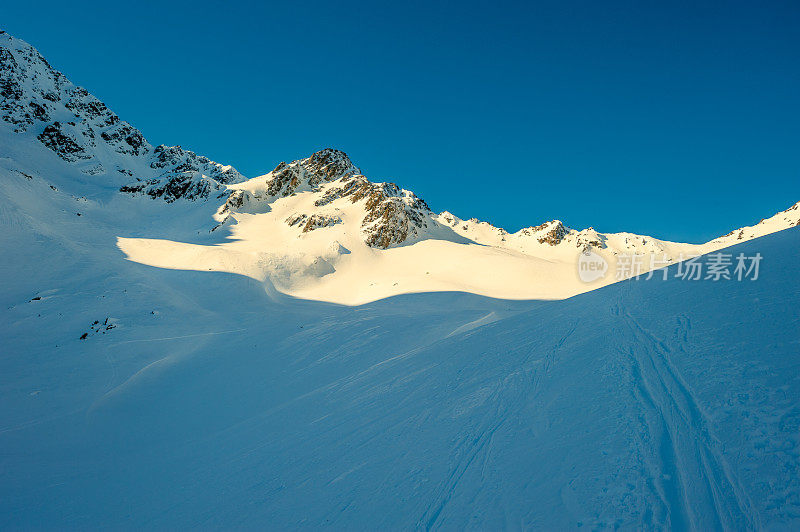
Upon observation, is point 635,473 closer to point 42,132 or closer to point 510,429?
point 510,429

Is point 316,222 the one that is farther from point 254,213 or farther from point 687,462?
point 687,462

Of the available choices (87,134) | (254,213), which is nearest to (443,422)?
(254,213)

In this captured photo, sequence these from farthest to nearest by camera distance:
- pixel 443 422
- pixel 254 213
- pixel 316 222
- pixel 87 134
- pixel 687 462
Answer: pixel 87 134, pixel 254 213, pixel 316 222, pixel 443 422, pixel 687 462

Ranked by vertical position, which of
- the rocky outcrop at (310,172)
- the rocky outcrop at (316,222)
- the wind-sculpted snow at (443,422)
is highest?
the rocky outcrop at (310,172)

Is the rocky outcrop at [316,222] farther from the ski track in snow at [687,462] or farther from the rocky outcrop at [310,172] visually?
the ski track in snow at [687,462]

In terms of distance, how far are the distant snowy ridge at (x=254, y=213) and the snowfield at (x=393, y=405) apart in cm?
805

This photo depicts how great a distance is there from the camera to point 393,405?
7461mm

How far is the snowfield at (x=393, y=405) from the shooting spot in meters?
4.11

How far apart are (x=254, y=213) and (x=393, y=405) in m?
59.2

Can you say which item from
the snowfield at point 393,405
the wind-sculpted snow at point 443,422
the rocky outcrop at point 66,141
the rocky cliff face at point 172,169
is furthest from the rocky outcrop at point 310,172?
the wind-sculpted snow at point 443,422

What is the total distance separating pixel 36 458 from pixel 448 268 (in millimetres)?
31099

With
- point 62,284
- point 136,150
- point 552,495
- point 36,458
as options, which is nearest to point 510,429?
point 552,495

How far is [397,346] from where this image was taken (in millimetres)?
12570

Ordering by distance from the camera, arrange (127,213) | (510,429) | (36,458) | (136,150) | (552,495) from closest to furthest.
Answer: (552,495), (510,429), (36,458), (127,213), (136,150)
